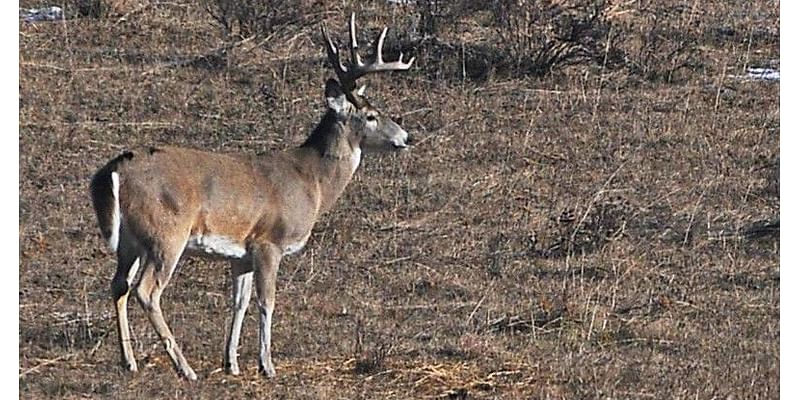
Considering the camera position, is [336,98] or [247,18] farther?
[247,18]

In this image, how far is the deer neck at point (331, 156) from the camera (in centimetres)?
1064

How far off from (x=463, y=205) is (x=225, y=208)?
3226 millimetres

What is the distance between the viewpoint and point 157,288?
31.0ft

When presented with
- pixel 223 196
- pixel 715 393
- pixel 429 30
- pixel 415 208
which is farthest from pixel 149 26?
pixel 715 393

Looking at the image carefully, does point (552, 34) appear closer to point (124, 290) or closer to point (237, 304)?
point (237, 304)

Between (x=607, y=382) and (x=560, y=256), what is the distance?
6.83ft

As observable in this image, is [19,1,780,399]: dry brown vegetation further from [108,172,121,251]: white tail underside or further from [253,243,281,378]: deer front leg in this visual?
[108,172,121,251]: white tail underside

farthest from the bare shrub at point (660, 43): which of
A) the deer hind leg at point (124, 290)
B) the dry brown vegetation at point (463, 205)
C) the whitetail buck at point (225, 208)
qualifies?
the deer hind leg at point (124, 290)

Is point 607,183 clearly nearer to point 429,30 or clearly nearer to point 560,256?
point 560,256

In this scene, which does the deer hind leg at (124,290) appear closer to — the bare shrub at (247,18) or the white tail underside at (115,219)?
the white tail underside at (115,219)

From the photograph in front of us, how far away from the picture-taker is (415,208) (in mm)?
12617

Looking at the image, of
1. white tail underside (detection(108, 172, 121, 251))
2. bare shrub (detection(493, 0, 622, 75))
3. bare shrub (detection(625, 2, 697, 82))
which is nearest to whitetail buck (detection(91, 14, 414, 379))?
white tail underside (detection(108, 172, 121, 251))

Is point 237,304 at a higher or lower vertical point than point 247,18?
lower

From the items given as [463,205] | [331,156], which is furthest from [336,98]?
[463,205]
